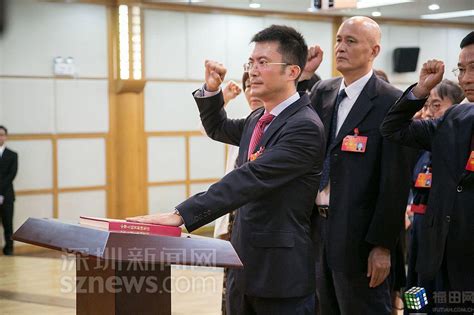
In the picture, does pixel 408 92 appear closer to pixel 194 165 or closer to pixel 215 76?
pixel 215 76

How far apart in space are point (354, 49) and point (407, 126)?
450mm

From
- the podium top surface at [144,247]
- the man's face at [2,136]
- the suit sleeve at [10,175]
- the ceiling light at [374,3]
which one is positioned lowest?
the suit sleeve at [10,175]

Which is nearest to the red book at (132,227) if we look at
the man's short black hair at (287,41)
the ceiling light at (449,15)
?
the man's short black hair at (287,41)

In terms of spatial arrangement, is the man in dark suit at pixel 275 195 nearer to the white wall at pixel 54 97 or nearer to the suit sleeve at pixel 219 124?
the suit sleeve at pixel 219 124

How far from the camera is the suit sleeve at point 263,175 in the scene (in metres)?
2.22

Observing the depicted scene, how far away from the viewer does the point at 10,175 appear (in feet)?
29.1

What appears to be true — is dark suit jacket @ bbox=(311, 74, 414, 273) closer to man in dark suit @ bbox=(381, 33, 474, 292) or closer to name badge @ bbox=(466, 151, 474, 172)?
man in dark suit @ bbox=(381, 33, 474, 292)

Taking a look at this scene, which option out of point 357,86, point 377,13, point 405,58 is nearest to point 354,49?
point 357,86

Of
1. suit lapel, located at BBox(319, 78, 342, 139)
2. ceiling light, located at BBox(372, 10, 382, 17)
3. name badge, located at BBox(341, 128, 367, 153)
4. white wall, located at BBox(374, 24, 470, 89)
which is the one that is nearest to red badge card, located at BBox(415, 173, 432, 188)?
suit lapel, located at BBox(319, 78, 342, 139)

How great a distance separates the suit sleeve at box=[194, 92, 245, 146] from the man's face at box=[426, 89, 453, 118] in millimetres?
1587

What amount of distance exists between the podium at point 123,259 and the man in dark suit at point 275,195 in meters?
0.30

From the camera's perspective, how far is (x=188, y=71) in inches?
415

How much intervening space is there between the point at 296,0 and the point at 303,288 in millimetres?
8060

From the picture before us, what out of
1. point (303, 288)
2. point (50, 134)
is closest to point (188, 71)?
point (50, 134)
